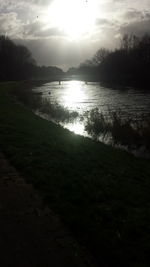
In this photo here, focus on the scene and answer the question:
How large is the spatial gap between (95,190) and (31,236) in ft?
8.80

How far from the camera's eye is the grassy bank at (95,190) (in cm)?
502

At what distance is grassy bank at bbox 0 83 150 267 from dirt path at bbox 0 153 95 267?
1.00 feet

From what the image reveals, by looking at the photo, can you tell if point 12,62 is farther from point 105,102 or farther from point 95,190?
point 95,190

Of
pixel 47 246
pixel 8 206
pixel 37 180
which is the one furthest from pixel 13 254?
pixel 37 180

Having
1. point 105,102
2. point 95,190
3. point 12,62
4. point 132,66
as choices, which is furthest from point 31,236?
point 12,62

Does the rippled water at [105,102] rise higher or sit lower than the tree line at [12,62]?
lower

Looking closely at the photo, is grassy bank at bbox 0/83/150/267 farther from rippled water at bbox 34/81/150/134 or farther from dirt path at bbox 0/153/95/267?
rippled water at bbox 34/81/150/134

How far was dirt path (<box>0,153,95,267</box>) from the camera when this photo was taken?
442 centimetres

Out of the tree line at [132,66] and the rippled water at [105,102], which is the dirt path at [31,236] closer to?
the rippled water at [105,102]

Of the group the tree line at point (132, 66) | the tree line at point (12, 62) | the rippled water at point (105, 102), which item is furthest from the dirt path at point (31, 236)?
the tree line at point (12, 62)

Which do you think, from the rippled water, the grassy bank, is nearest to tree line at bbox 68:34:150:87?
→ the rippled water

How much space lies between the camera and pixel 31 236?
501 cm

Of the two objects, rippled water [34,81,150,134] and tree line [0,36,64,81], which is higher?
tree line [0,36,64,81]

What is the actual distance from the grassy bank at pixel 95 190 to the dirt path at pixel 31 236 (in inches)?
12.0
